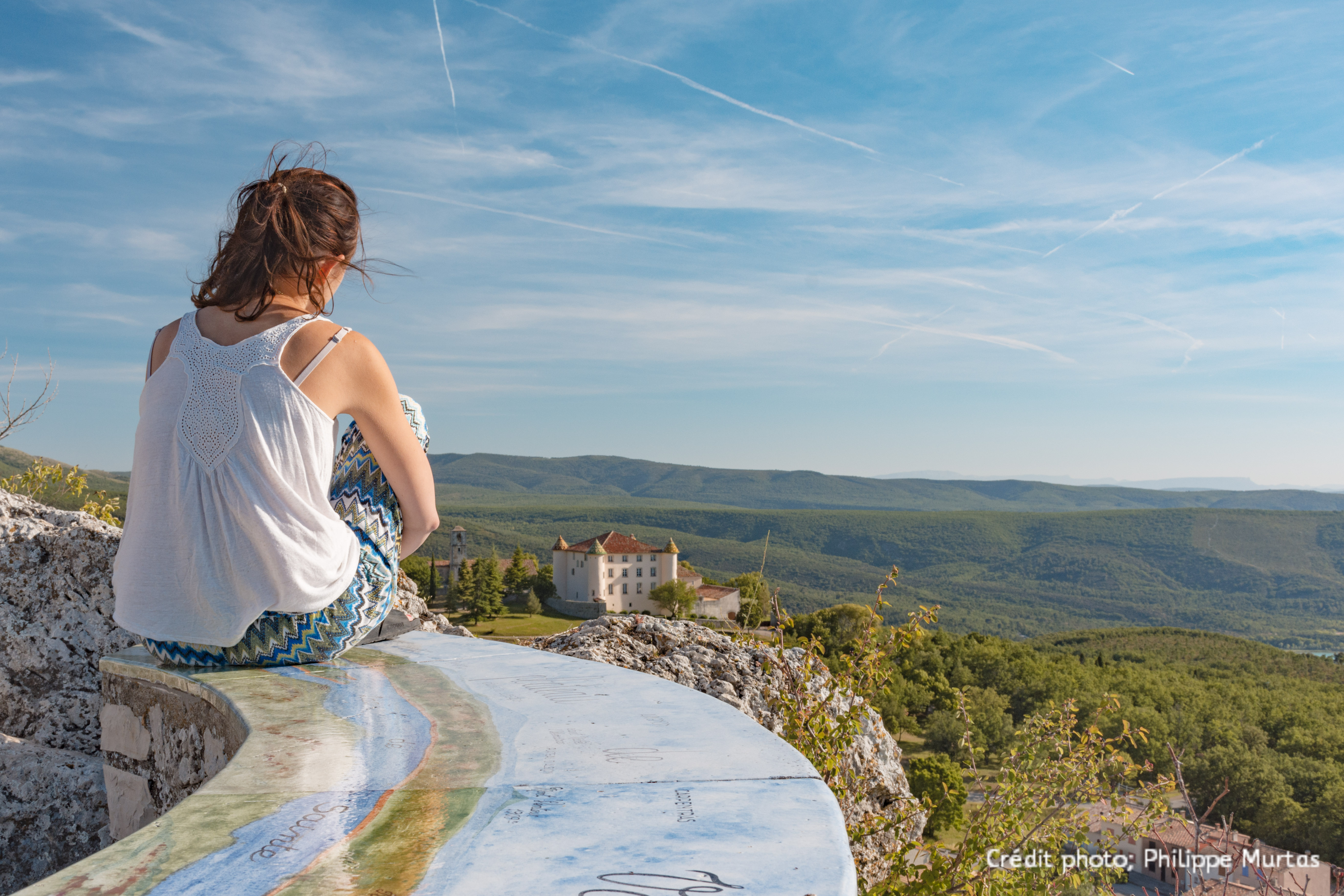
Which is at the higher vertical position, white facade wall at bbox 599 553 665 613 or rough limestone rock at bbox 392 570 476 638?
rough limestone rock at bbox 392 570 476 638

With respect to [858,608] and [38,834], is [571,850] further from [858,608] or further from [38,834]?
[858,608]

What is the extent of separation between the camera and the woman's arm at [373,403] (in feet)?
8.24

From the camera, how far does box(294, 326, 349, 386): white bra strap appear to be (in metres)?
2.49

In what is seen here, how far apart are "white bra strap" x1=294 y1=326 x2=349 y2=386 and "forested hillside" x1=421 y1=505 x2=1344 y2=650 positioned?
9586 cm

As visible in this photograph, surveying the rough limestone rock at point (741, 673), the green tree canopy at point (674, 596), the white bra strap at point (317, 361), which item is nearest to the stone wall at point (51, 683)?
the white bra strap at point (317, 361)

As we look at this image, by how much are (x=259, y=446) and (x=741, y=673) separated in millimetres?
2908

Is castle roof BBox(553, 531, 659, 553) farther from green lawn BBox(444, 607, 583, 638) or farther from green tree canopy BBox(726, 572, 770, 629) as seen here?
green tree canopy BBox(726, 572, 770, 629)

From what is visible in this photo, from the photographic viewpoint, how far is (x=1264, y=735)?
141 ft

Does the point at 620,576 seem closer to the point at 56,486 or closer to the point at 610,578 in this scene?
the point at 610,578

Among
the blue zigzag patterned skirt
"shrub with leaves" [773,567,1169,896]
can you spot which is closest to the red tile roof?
"shrub with leaves" [773,567,1169,896]

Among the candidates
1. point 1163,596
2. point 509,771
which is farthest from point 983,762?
point 1163,596

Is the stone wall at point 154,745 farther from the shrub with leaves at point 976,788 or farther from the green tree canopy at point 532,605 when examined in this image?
the green tree canopy at point 532,605

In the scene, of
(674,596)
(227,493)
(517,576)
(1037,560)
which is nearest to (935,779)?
(227,493)

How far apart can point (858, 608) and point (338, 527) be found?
1788 inches
